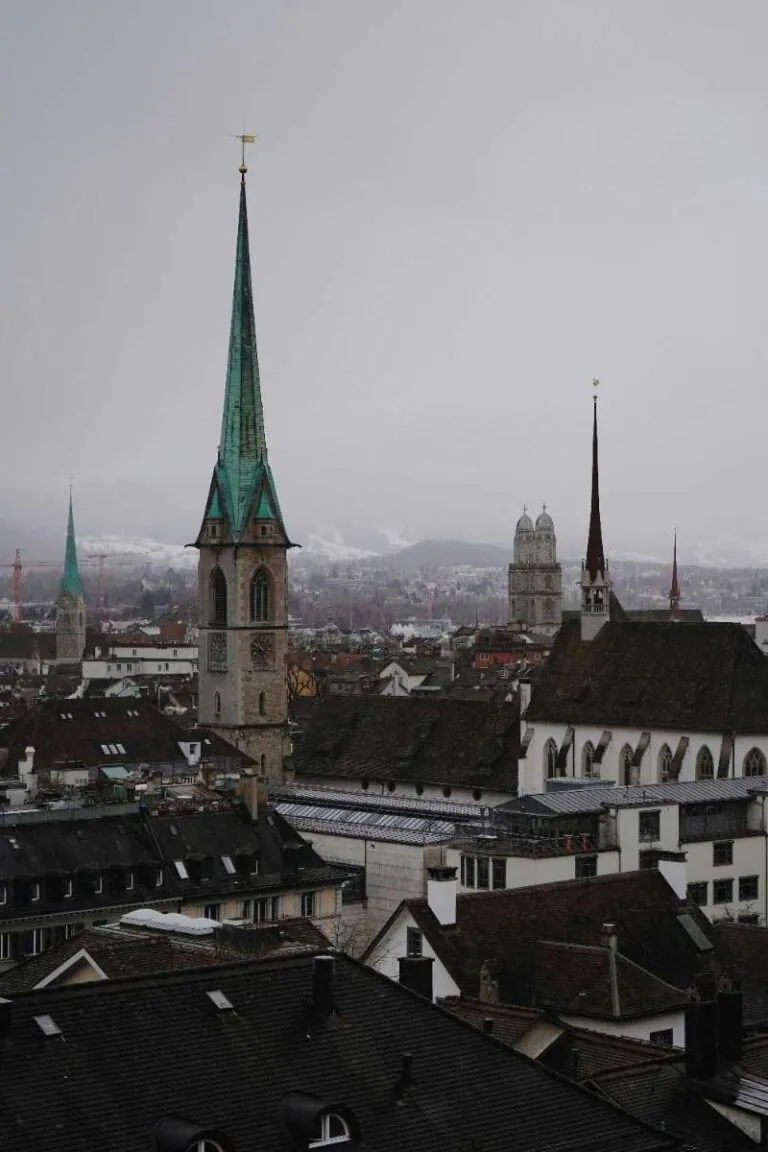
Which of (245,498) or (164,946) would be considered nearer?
Answer: (164,946)

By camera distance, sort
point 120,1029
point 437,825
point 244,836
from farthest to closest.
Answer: point 437,825 → point 244,836 → point 120,1029

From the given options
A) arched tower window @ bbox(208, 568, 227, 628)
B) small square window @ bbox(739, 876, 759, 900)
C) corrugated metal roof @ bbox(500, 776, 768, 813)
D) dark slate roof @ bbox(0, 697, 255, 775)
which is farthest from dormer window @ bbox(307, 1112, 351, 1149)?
arched tower window @ bbox(208, 568, 227, 628)

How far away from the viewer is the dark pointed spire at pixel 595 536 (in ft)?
317

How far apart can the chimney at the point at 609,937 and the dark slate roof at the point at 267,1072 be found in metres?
18.5

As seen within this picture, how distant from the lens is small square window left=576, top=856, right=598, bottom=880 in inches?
2468

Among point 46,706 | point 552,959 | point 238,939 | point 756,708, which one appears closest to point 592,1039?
A: point 238,939

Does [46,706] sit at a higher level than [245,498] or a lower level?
lower

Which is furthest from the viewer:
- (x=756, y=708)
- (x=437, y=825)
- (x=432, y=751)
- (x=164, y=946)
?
(x=432, y=751)

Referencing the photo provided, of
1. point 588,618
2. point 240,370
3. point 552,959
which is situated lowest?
point 552,959

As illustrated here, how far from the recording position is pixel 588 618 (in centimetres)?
9275

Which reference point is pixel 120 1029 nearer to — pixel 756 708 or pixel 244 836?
pixel 244 836

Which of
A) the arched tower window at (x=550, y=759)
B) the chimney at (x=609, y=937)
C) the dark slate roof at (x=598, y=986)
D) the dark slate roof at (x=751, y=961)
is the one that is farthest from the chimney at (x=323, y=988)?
the arched tower window at (x=550, y=759)

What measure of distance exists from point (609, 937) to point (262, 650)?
57.8 meters

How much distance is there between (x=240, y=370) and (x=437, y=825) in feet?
136
